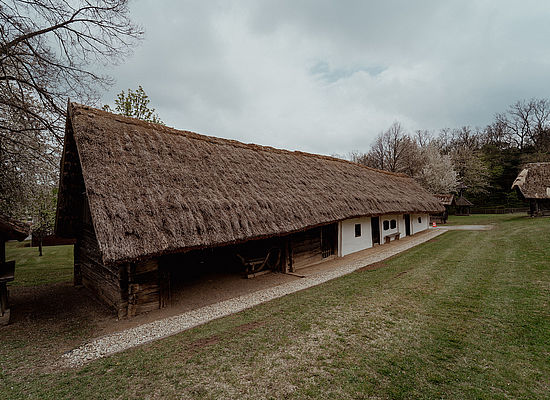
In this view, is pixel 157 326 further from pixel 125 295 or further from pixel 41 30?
pixel 41 30

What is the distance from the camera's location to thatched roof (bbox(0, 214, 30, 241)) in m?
6.36

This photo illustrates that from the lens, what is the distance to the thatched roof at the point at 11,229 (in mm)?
6355

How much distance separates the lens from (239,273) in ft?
35.7

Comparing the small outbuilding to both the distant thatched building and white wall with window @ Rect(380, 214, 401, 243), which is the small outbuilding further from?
the distant thatched building

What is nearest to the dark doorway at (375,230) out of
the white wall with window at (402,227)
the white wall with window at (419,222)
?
the white wall with window at (402,227)

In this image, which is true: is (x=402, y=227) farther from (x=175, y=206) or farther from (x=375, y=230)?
(x=175, y=206)

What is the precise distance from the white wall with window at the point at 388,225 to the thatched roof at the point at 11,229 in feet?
55.4

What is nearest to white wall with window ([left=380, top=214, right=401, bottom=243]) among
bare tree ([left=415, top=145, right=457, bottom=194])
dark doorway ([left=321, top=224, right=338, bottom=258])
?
dark doorway ([left=321, top=224, right=338, bottom=258])

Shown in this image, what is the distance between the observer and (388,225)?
1805 cm

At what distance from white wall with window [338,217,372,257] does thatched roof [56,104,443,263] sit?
1.28 meters

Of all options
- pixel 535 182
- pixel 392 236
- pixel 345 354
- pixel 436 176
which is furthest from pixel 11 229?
pixel 436 176

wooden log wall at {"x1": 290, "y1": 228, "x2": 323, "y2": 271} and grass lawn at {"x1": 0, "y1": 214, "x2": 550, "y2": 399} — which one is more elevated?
wooden log wall at {"x1": 290, "y1": 228, "x2": 323, "y2": 271}

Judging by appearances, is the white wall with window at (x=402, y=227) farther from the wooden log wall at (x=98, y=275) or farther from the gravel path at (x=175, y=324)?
the wooden log wall at (x=98, y=275)

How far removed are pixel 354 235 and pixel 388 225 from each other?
485 cm
